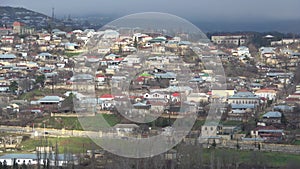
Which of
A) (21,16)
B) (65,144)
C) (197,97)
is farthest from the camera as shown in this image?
(21,16)

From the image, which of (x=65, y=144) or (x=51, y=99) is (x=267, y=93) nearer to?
(x=51, y=99)

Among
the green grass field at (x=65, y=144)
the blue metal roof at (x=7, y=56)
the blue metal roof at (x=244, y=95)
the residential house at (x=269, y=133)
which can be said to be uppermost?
the blue metal roof at (x=7, y=56)

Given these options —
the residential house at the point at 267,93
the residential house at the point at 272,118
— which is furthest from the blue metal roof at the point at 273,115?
the residential house at the point at 267,93

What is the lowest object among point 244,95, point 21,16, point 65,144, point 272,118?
point 65,144

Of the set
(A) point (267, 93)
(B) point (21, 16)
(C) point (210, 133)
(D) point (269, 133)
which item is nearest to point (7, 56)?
(A) point (267, 93)

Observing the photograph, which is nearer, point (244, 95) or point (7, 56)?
point (244, 95)

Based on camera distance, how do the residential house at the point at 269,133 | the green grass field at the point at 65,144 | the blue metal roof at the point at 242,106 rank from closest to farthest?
the green grass field at the point at 65,144 → the residential house at the point at 269,133 → the blue metal roof at the point at 242,106

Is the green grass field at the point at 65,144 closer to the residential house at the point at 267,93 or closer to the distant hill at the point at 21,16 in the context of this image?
the residential house at the point at 267,93

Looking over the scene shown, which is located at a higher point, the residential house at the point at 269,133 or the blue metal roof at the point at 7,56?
the blue metal roof at the point at 7,56

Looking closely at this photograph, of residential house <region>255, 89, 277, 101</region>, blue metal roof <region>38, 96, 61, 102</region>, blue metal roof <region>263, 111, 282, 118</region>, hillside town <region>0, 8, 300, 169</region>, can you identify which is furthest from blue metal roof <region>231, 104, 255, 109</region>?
blue metal roof <region>38, 96, 61, 102</region>
